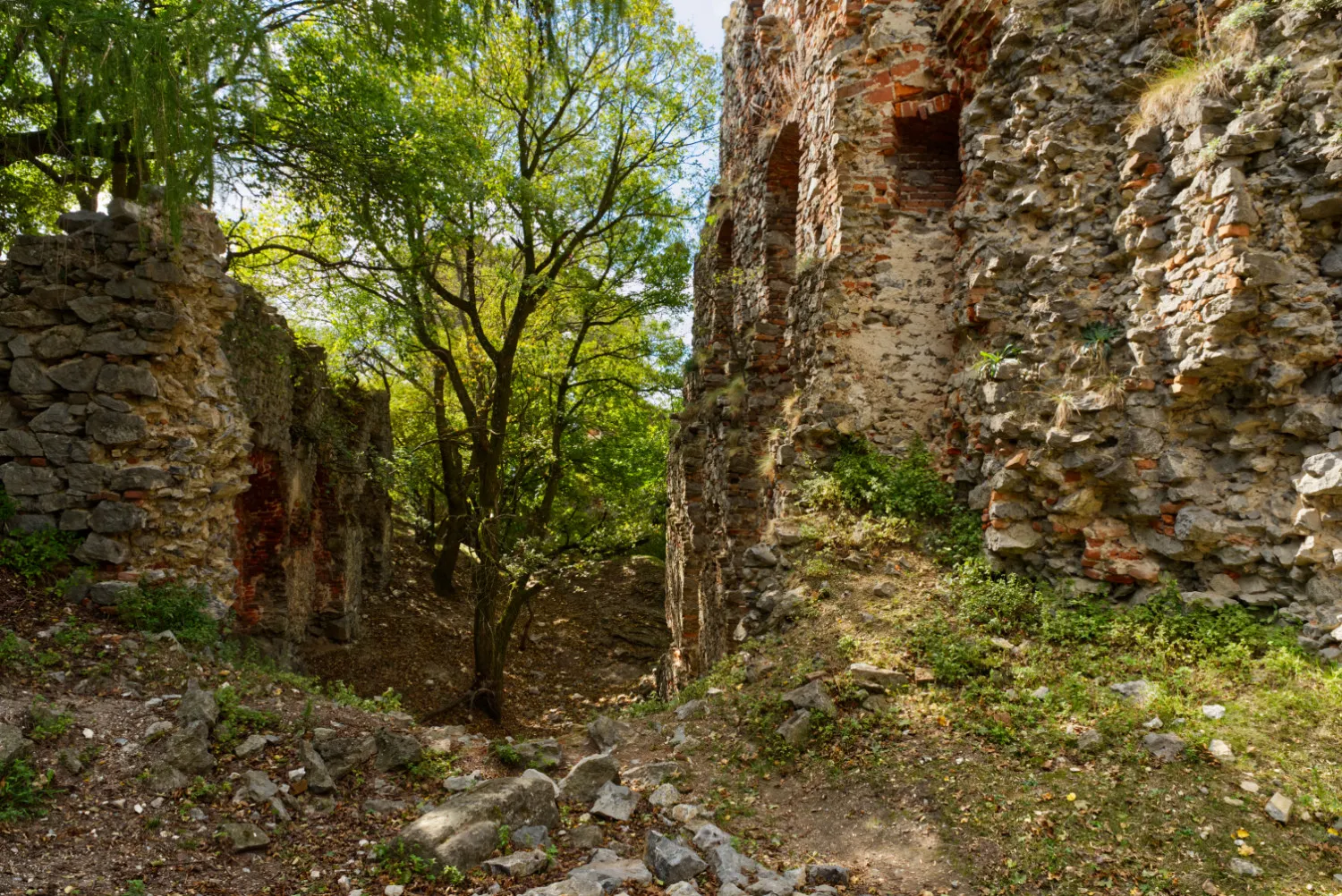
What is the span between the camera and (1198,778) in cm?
394

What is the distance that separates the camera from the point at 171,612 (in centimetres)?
584

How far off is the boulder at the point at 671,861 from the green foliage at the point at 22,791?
291cm

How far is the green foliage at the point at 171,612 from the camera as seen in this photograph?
5.62m

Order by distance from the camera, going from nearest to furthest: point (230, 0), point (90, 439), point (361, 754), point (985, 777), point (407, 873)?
1. point (407, 873)
2. point (985, 777)
3. point (361, 754)
4. point (230, 0)
5. point (90, 439)

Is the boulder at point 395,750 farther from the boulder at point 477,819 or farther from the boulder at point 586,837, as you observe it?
the boulder at point 586,837

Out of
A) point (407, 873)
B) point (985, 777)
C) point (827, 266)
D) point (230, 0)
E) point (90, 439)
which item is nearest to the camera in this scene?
point (407, 873)

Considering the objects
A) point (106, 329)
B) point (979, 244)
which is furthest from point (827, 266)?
point (106, 329)

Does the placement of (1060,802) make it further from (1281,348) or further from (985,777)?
(1281,348)

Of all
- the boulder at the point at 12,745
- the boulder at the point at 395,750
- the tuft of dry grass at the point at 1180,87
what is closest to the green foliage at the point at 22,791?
the boulder at the point at 12,745

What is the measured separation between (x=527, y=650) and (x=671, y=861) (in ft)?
34.8

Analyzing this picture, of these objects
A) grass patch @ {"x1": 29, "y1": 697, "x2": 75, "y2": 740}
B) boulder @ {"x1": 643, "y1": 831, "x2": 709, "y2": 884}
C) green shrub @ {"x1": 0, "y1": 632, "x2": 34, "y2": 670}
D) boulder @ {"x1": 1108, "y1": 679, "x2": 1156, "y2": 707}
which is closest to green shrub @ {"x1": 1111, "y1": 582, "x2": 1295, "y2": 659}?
boulder @ {"x1": 1108, "y1": 679, "x2": 1156, "y2": 707}

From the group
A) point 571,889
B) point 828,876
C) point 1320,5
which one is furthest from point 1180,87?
point 571,889

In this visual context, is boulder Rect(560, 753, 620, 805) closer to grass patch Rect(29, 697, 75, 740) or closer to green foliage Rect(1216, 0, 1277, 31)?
grass patch Rect(29, 697, 75, 740)

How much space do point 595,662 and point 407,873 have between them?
34.8 ft
